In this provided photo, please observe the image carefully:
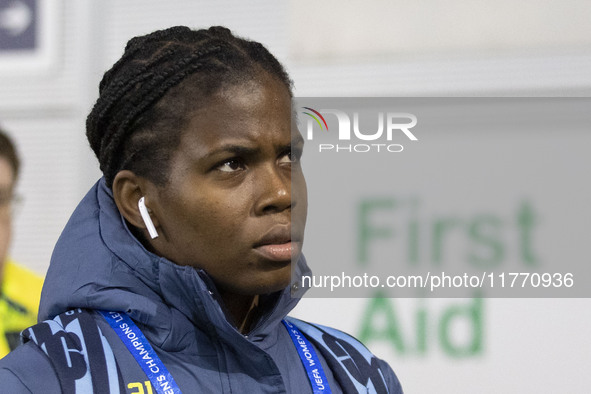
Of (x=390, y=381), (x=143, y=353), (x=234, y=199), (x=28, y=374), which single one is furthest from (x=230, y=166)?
(x=390, y=381)

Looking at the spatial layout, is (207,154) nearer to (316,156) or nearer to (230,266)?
(230,266)

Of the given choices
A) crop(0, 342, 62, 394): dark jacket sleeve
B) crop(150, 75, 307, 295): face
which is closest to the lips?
crop(150, 75, 307, 295): face

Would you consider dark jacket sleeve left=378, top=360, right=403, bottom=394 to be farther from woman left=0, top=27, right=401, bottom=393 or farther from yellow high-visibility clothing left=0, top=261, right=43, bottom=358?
yellow high-visibility clothing left=0, top=261, right=43, bottom=358

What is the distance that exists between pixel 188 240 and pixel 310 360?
13.1 inches

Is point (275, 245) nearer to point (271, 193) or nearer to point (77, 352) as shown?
point (271, 193)

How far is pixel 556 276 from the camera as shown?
2125 millimetres

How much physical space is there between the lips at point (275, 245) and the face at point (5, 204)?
6.87 ft

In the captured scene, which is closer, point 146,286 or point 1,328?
point 146,286

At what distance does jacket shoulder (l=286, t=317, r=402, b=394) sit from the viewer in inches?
54.9

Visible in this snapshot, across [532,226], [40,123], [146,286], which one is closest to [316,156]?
[532,226]

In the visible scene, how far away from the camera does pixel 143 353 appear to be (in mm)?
1204

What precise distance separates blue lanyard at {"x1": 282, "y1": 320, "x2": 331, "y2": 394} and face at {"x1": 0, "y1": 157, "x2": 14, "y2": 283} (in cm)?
189

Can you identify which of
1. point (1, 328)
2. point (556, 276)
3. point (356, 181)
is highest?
point (356, 181)

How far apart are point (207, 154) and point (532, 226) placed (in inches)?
47.3
